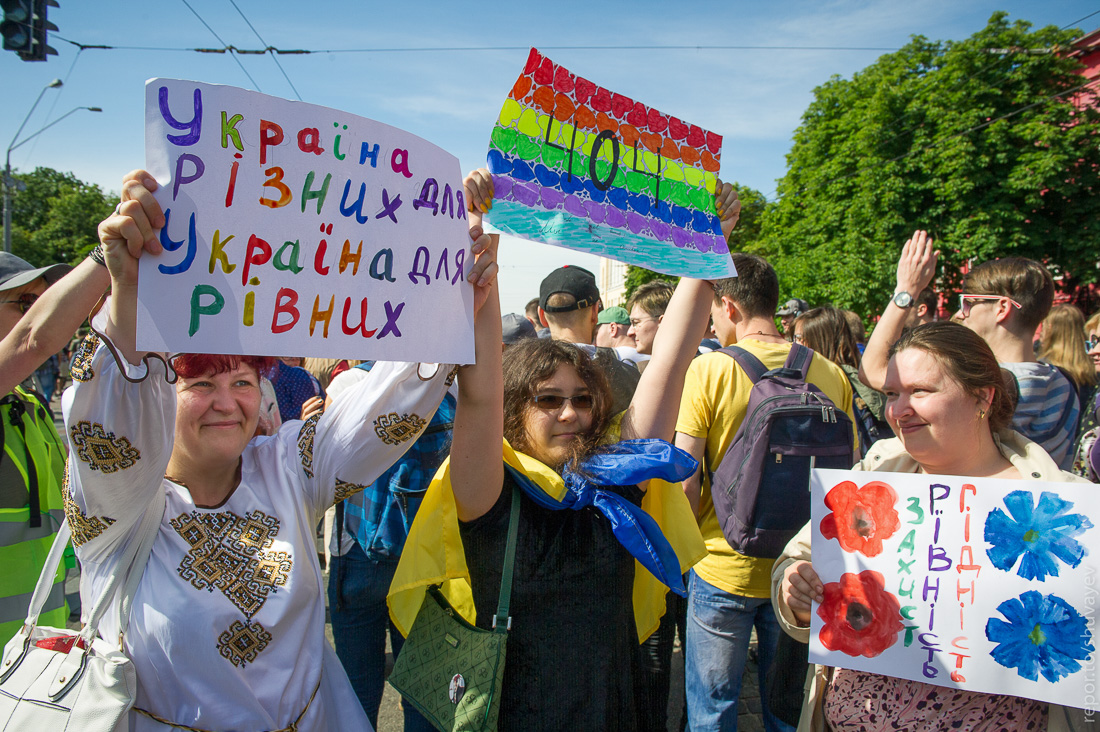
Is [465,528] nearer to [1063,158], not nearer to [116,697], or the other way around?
[116,697]

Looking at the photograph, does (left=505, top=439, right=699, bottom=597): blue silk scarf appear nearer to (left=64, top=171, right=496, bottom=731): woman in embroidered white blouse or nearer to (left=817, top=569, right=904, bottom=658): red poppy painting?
(left=817, top=569, right=904, bottom=658): red poppy painting

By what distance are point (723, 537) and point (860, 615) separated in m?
1.03

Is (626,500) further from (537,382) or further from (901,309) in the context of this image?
(901,309)

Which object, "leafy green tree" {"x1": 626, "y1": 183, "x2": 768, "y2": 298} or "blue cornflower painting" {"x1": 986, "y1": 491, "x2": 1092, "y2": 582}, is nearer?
"blue cornflower painting" {"x1": 986, "y1": 491, "x2": 1092, "y2": 582}

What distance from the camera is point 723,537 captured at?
2662 mm

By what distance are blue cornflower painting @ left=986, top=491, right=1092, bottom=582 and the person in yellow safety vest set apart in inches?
110

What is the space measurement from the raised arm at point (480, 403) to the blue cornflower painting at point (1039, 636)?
1.22 m

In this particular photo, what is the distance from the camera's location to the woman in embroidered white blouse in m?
1.24

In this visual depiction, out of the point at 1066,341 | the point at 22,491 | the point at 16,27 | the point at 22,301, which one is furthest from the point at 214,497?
the point at 16,27

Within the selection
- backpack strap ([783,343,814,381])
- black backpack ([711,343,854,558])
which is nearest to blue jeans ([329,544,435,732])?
black backpack ([711,343,854,558])

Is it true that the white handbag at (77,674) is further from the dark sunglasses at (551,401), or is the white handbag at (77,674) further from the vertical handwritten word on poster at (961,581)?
the vertical handwritten word on poster at (961,581)

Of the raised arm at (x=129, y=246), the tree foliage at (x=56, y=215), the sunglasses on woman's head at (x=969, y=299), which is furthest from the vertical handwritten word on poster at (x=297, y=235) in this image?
the tree foliage at (x=56, y=215)

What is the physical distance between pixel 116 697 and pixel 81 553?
306 millimetres

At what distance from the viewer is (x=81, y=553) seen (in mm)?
1396
